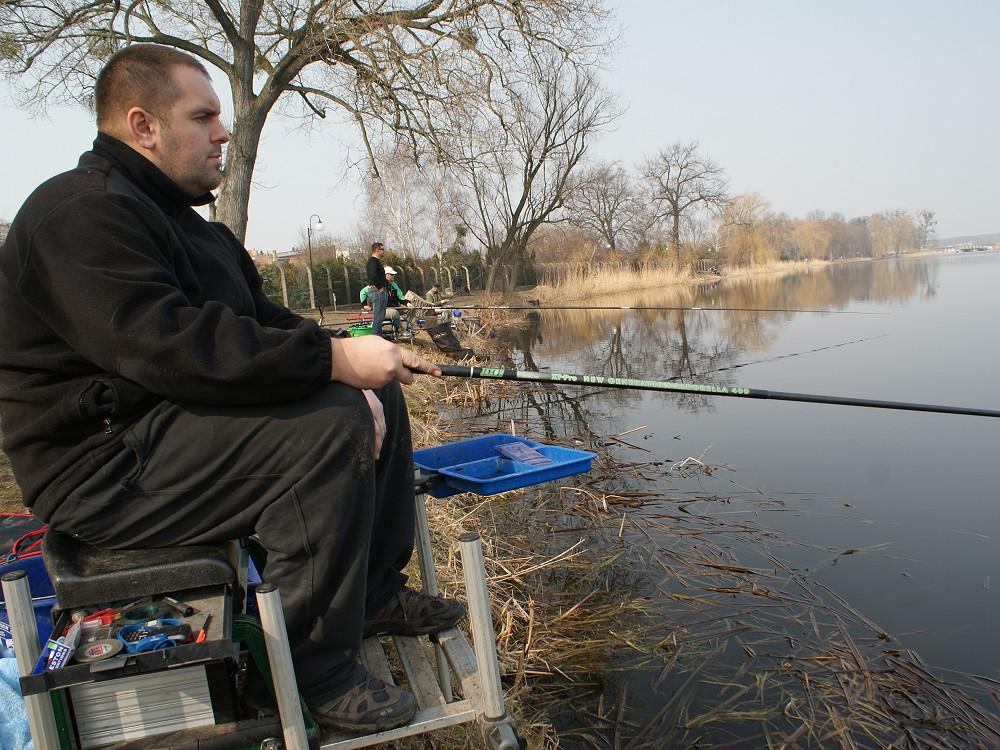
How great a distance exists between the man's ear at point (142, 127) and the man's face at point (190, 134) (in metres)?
0.01

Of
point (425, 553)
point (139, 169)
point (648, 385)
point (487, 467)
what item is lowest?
point (425, 553)

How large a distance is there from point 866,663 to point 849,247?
217 ft

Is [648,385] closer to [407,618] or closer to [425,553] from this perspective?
[425,553]

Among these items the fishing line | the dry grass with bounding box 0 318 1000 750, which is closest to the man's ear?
the dry grass with bounding box 0 318 1000 750

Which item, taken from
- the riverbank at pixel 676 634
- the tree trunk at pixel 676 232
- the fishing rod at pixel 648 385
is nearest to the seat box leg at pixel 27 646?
the fishing rod at pixel 648 385

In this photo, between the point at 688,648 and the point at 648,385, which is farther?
the point at 688,648

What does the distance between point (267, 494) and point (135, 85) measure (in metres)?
0.98

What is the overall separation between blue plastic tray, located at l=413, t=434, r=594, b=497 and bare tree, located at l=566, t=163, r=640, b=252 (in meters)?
28.6

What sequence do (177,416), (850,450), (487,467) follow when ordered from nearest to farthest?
(177,416) < (487,467) < (850,450)

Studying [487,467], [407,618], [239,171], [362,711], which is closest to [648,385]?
[487,467]

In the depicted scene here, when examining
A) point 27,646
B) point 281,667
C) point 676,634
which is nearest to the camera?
point 27,646

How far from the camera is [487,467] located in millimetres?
2455

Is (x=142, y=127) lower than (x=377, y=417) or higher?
higher

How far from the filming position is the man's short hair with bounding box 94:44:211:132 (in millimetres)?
1825
